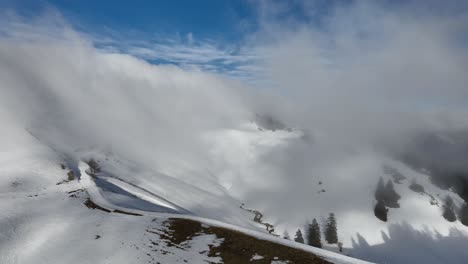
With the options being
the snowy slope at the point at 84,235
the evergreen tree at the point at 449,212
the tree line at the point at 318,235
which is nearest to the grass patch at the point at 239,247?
the snowy slope at the point at 84,235

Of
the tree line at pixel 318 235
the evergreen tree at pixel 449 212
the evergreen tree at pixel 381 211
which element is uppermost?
the evergreen tree at pixel 449 212

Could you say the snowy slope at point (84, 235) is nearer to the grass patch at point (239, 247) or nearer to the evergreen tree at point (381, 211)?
the grass patch at point (239, 247)

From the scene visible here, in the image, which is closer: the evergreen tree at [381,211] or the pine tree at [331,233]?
the pine tree at [331,233]

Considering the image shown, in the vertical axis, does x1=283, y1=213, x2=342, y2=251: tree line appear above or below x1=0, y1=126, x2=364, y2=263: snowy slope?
above

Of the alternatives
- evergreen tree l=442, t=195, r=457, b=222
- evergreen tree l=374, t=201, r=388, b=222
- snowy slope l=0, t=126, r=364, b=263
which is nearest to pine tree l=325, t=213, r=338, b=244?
evergreen tree l=374, t=201, r=388, b=222

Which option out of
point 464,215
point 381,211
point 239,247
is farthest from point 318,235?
point 239,247

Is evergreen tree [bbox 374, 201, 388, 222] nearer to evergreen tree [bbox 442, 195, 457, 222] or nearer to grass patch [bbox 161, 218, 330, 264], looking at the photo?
evergreen tree [bbox 442, 195, 457, 222]

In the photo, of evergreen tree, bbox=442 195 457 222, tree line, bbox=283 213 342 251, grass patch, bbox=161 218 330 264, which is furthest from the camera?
evergreen tree, bbox=442 195 457 222

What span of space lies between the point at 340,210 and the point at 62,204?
167309mm

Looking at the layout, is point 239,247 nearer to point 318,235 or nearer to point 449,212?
point 318,235

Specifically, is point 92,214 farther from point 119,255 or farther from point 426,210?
point 426,210

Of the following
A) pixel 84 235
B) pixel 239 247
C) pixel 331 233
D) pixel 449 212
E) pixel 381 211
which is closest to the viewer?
pixel 239 247

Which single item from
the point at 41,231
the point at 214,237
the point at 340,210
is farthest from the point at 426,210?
the point at 41,231

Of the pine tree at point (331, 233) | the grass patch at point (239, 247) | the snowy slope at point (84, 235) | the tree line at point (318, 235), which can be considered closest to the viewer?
the snowy slope at point (84, 235)
